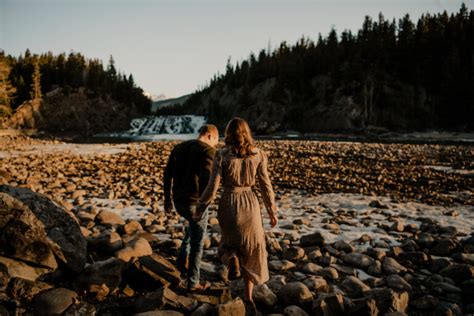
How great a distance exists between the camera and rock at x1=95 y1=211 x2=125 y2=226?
6777 millimetres

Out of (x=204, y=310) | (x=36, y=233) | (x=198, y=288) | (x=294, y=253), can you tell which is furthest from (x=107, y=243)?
(x=294, y=253)

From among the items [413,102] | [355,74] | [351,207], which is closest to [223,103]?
[355,74]

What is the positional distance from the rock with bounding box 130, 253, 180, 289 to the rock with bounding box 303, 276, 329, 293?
196cm

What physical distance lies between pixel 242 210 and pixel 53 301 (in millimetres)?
2371

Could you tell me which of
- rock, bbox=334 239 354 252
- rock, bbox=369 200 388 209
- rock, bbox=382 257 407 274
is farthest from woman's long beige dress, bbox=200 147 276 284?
rock, bbox=369 200 388 209

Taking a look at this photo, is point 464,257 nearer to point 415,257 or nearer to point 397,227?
point 415,257

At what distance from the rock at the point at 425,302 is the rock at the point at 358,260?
1.19m

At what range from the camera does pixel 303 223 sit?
729 cm

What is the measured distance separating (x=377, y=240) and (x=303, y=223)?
67.5 inches

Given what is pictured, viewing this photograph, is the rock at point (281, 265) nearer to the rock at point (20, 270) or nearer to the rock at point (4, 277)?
the rock at point (20, 270)

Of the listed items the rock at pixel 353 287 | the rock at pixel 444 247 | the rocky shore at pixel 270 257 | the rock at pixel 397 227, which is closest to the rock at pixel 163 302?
the rocky shore at pixel 270 257

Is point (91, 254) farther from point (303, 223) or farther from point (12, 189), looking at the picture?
Answer: point (303, 223)

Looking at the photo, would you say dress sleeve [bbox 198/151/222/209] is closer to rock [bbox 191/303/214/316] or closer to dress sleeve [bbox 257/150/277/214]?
dress sleeve [bbox 257/150/277/214]

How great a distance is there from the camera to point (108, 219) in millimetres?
6852
